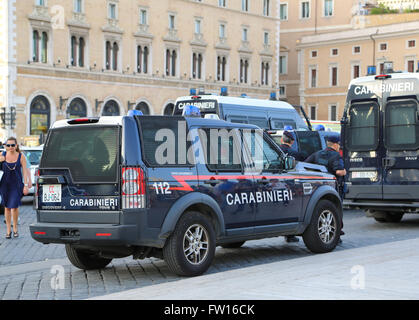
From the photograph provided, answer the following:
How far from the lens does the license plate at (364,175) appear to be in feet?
51.5

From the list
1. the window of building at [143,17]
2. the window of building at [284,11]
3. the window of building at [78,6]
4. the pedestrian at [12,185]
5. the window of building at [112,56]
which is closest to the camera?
the pedestrian at [12,185]

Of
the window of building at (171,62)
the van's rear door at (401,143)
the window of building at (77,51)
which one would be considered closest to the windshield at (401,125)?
the van's rear door at (401,143)

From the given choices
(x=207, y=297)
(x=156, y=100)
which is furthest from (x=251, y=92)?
(x=207, y=297)

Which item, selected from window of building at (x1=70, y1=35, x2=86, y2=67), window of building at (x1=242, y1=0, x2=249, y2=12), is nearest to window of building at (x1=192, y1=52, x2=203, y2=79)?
window of building at (x1=242, y1=0, x2=249, y2=12)

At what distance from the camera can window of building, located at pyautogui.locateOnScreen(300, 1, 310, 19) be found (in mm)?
81562

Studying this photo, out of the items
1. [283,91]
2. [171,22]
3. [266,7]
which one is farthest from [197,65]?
[283,91]

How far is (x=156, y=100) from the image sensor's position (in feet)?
199

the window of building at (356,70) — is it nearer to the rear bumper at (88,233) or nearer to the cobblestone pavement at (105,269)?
the cobblestone pavement at (105,269)

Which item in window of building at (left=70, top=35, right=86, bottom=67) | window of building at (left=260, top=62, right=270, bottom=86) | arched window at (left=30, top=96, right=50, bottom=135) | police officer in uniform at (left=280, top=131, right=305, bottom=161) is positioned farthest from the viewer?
window of building at (left=260, top=62, right=270, bottom=86)

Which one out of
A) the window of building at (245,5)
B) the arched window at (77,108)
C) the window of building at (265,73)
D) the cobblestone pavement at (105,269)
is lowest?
the cobblestone pavement at (105,269)

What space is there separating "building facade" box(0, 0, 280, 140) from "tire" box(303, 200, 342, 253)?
4055cm

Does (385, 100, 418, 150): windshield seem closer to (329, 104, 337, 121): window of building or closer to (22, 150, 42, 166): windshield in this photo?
(22, 150, 42, 166): windshield

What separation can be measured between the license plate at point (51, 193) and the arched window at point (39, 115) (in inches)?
1694

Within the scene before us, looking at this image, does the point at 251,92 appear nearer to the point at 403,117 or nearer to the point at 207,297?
the point at 403,117
